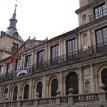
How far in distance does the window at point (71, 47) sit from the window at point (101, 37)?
10.1ft

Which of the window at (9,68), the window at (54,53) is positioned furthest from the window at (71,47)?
the window at (9,68)

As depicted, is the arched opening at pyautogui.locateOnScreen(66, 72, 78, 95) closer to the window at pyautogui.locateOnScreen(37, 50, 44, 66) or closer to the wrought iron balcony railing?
the wrought iron balcony railing

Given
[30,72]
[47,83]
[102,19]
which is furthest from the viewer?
[30,72]

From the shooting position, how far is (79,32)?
22781mm

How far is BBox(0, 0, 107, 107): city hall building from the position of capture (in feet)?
62.2

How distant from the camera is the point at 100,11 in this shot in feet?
72.6

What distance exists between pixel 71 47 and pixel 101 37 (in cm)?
404

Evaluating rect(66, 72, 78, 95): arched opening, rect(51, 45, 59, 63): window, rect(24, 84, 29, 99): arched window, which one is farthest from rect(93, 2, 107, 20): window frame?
rect(24, 84, 29, 99): arched window

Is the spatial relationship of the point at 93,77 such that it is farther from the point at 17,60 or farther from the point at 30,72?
the point at 17,60

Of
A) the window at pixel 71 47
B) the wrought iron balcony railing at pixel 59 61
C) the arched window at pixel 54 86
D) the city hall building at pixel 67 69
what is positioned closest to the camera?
the city hall building at pixel 67 69

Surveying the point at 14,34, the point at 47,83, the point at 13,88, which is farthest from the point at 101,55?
the point at 14,34

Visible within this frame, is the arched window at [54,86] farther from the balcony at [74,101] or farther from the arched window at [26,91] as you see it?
the arched window at [26,91]

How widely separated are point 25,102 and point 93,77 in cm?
776

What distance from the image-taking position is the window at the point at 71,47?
23.3 metres
